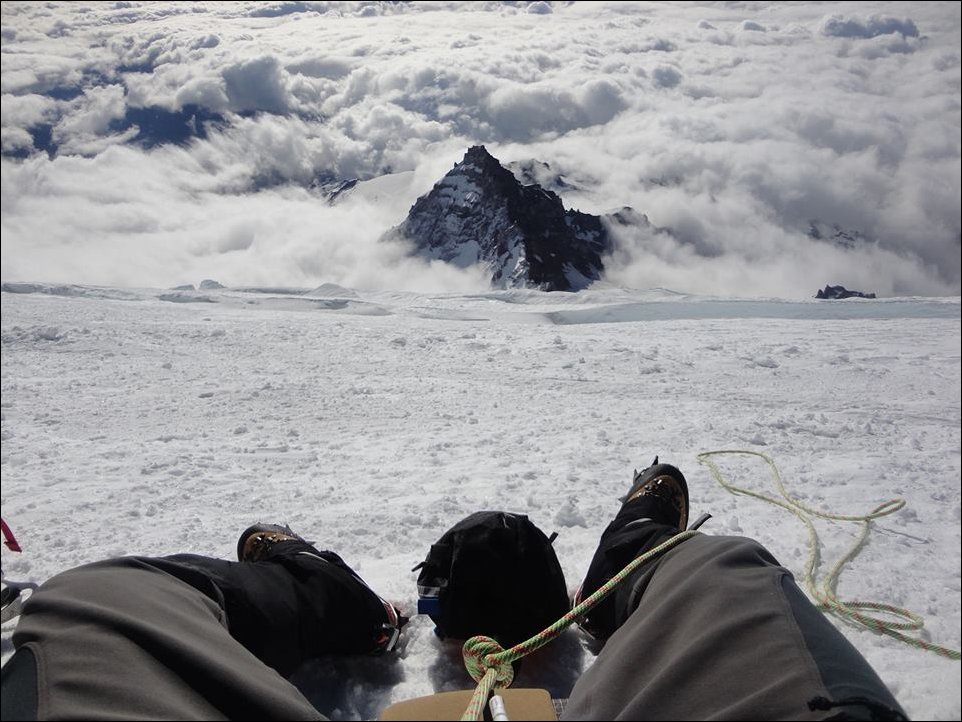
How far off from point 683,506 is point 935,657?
3.13ft

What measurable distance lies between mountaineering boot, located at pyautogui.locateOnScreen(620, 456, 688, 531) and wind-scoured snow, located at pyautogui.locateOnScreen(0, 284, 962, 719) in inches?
11.7

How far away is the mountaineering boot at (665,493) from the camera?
2.52m

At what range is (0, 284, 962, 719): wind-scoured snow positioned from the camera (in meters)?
2.43

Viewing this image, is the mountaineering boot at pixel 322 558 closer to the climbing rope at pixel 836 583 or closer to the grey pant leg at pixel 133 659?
the grey pant leg at pixel 133 659

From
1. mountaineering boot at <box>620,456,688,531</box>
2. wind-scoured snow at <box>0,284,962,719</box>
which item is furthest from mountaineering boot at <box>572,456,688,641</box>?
wind-scoured snow at <box>0,284,962,719</box>

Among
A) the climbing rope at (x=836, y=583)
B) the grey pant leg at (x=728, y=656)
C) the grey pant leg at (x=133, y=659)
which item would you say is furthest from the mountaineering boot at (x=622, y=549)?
the grey pant leg at (x=133, y=659)

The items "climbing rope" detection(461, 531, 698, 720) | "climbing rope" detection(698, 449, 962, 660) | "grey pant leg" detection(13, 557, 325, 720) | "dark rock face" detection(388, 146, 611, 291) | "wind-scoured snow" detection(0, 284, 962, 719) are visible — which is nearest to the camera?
"grey pant leg" detection(13, 557, 325, 720)

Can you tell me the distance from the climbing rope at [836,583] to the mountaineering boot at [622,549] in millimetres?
537

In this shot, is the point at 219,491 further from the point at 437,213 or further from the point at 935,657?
the point at 437,213

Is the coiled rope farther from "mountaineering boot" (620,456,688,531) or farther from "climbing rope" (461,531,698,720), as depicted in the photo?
"mountaineering boot" (620,456,688,531)

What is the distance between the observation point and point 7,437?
14.2 ft

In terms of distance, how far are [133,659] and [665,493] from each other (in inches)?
82.9

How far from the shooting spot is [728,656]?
111 cm

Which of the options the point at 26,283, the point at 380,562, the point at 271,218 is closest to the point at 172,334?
the point at 380,562
